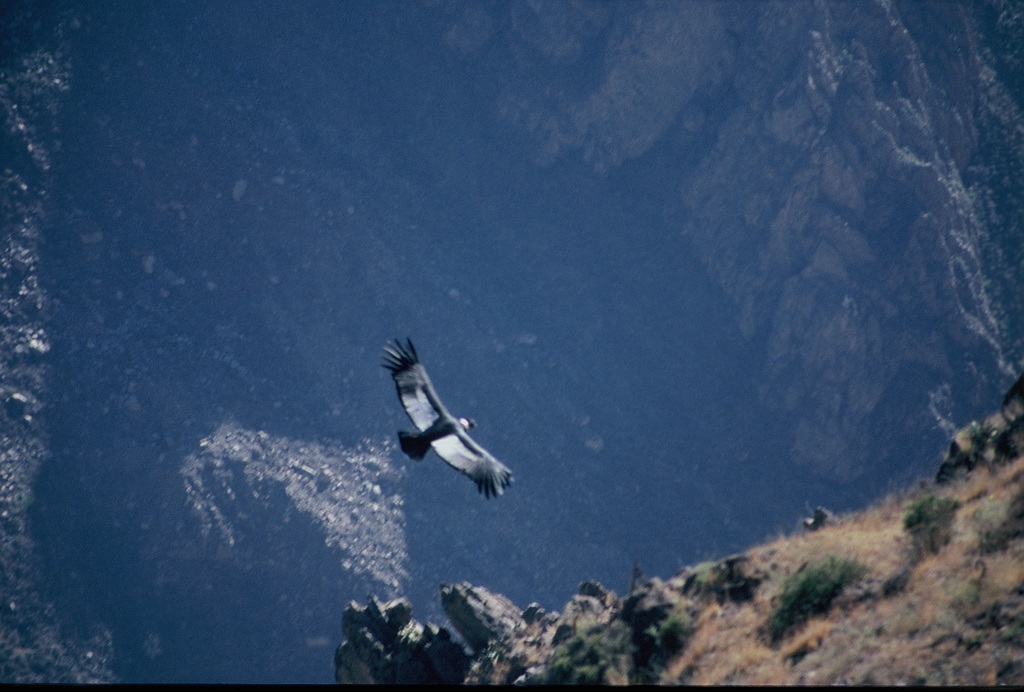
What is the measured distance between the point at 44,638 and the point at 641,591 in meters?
24.4

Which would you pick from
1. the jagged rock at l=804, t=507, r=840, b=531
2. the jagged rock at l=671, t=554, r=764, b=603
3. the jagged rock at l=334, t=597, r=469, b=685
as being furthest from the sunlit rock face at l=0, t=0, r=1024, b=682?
the jagged rock at l=671, t=554, r=764, b=603

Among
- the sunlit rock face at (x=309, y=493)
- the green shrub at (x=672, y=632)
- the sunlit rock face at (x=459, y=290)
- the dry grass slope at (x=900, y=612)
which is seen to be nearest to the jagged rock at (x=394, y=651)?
the green shrub at (x=672, y=632)

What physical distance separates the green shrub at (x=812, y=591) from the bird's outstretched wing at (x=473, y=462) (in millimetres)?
4357

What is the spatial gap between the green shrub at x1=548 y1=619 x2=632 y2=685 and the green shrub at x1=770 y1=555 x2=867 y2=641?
8.31 feet

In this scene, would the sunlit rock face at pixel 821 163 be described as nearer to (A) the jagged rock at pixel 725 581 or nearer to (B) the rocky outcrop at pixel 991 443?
(B) the rocky outcrop at pixel 991 443

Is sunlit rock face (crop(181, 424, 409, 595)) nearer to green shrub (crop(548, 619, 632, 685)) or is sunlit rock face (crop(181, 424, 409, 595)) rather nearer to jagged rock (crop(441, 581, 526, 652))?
jagged rock (crop(441, 581, 526, 652))

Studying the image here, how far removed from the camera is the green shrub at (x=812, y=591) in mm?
9102

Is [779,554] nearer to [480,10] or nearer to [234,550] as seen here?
[234,550]

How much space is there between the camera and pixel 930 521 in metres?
9.55

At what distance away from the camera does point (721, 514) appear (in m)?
36.5

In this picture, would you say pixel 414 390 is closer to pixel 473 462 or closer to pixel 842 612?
pixel 473 462

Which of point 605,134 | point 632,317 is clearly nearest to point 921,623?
point 632,317

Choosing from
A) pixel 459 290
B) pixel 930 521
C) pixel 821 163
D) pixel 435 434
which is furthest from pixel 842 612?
pixel 821 163

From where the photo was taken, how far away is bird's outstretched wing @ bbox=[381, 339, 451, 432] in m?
8.98
